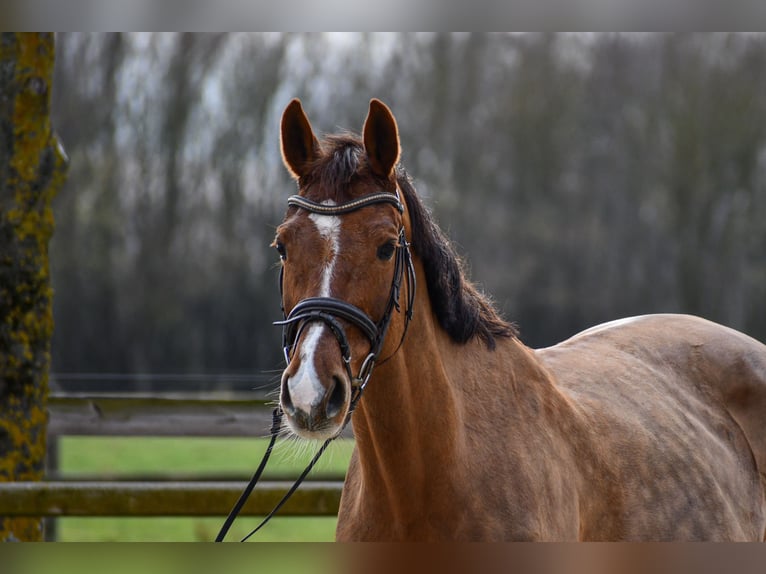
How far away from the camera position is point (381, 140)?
2.47m

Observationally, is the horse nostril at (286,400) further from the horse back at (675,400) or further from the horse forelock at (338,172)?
the horse back at (675,400)

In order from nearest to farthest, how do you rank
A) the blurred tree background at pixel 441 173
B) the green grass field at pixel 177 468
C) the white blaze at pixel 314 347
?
the white blaze at pixel 314 347 < the green grass field at pixel 177 468 < the blurred tree background at pixel 441 173

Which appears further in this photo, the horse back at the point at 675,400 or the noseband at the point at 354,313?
the horse back at the point at 675,400

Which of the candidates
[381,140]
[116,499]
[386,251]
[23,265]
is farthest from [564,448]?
[23,265]

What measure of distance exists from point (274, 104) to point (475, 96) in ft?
16.5

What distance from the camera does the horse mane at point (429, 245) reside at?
2.43 metres

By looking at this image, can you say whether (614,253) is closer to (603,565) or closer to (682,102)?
(682,102)

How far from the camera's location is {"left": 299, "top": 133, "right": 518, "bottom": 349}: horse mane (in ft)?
7.98

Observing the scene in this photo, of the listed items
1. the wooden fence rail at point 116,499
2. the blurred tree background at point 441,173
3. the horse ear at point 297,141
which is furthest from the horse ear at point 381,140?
the blurred tree background at point 441,173

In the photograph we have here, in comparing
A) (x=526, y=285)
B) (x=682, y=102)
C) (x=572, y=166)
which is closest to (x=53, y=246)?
(x=526, y=285)

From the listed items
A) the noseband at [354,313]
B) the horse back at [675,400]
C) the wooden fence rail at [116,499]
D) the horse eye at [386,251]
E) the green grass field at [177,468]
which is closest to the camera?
the noseband at [354,313]

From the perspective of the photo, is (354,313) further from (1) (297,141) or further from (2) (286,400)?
(1) (297,141)

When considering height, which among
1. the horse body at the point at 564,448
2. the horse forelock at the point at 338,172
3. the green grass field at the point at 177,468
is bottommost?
the green grass field at the point at 177,468

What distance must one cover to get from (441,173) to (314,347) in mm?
15623
